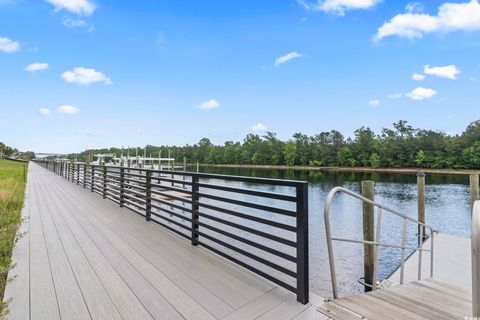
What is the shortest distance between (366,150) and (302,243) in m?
54.6

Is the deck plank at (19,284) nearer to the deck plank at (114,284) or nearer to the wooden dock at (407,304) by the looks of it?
the deck plank at (114,284)

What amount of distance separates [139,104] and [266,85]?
49.1 feet

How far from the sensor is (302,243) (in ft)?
6.64

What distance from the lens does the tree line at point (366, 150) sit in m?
41.3

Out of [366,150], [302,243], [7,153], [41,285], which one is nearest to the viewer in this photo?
[302,243]

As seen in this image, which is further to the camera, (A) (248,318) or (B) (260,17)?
(B) (260,17)

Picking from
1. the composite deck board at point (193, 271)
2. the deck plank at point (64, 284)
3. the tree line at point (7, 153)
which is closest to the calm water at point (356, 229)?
the composite deck board at point (193, 271)

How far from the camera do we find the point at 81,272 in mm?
2545

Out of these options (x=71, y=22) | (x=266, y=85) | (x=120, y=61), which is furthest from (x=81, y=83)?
(x=266, y=85)

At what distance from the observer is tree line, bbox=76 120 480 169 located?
41.3 metres

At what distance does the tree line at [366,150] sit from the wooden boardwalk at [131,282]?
92.9ft

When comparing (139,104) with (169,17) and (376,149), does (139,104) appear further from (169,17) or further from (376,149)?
(376,149)

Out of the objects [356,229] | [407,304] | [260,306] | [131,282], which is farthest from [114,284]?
[356,229]

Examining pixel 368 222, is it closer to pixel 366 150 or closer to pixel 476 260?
pixel 476 260
